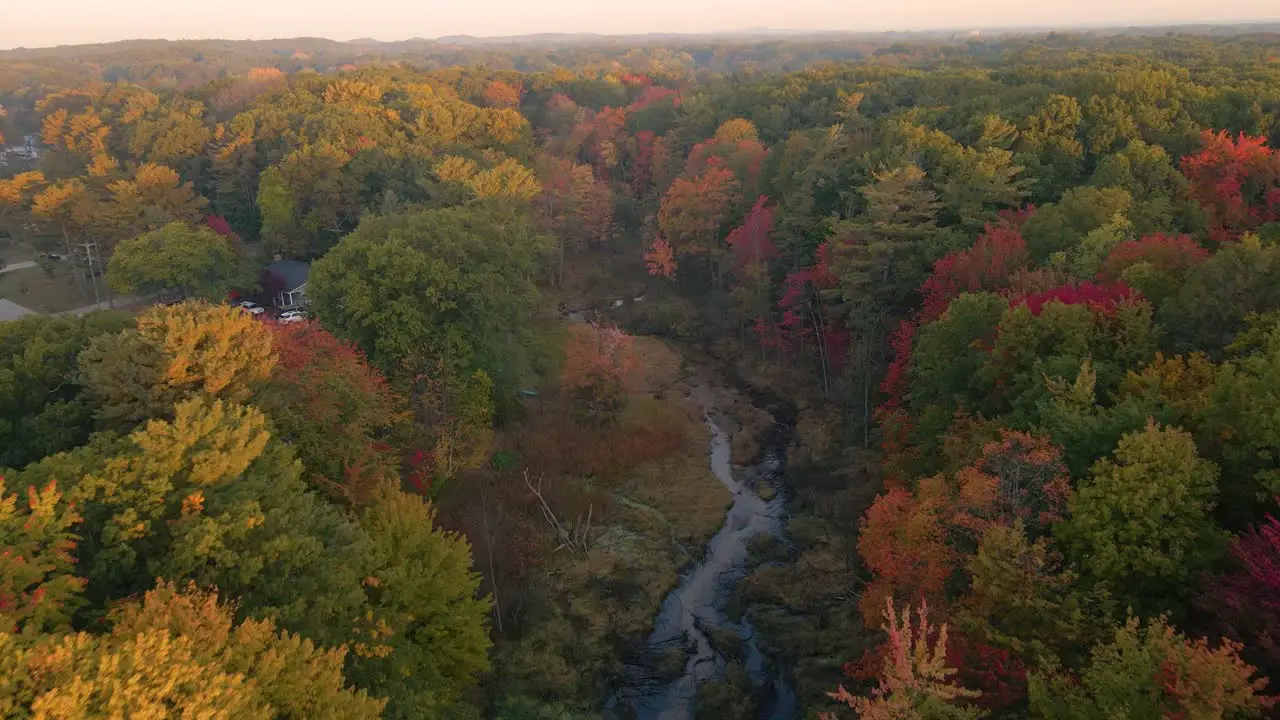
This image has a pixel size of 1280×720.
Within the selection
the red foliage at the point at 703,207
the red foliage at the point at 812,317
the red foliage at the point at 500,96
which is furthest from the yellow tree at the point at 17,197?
the red foliage at the point at 812,317

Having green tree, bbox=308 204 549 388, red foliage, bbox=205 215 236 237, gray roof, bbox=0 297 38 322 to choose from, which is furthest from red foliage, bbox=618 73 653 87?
green tree, bbox=308 204 549 388

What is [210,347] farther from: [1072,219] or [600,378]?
[1072,219]

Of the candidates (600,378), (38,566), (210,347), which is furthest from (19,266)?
(38,566)

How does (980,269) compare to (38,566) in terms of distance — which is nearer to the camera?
(38,566)

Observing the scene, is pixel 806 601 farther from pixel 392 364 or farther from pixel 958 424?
pixel 392 364

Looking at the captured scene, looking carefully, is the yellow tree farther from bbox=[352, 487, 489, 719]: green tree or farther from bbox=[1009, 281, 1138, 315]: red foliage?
bbox=[1009, 281, 1138, 315]: red foliage

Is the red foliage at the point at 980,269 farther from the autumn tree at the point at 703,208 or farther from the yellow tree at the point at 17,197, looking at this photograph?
the yellow tree at the point at 17,197
